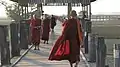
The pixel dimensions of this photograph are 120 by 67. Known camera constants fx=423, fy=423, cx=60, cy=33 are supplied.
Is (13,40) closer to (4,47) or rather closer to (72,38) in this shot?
(4,47)

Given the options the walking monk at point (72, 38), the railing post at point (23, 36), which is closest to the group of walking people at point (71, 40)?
the walking monk at point (72, 38)

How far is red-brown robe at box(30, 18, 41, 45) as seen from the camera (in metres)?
19.5

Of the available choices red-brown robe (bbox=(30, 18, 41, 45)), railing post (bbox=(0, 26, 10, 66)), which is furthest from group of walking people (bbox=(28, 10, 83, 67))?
red-brown robe (bbox=(30, 18, 41, 45))

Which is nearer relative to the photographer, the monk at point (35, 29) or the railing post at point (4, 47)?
the railing post at point (4, 47)

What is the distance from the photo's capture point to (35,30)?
19.9m

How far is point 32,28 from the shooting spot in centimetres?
1978

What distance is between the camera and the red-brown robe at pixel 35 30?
19.5 metres

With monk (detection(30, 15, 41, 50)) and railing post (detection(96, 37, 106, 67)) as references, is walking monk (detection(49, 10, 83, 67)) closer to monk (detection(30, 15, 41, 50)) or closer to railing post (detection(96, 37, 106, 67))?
railing post (detection(96, 37, 106, 67))

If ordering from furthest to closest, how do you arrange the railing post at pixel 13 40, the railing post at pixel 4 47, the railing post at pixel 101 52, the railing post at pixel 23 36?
the railing post at pixel 23 36, the railing post at pixel 13 40, the railing post at pixel 4 47, the railing post at pixel 101 52

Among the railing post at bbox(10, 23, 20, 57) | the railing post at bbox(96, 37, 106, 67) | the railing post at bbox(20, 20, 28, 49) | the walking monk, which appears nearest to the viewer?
the railing post at bbox(96, 37, 106, 67)

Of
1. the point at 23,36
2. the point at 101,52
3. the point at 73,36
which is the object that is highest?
the point at 73,36

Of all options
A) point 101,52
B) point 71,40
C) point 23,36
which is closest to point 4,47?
point 71,40

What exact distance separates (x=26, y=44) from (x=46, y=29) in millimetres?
2888

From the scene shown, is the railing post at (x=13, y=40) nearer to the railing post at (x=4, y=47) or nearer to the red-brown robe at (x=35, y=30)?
the railing post at (x=4, y=47)
